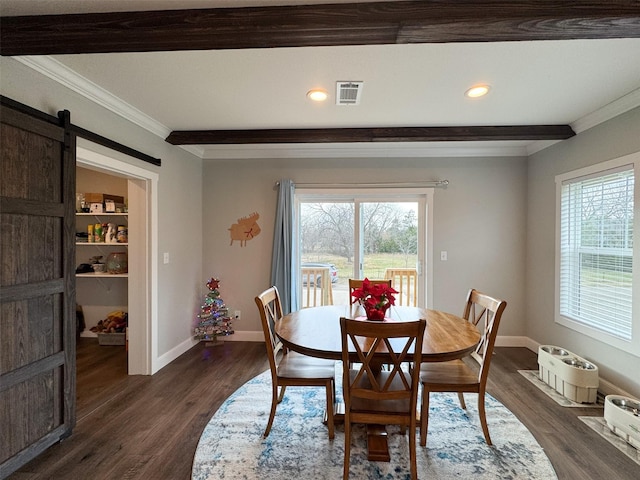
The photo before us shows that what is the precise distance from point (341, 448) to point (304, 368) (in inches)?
21.1

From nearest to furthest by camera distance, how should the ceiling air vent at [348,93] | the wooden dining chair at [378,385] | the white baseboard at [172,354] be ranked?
1. the wooden dining chair at [378,385]
2. the ceiling air vent at [348,93]
3. the white baseboard at [172,354]

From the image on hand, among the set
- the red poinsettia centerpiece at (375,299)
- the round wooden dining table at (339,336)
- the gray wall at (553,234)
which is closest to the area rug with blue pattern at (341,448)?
the round wooden dining table at (339,336)

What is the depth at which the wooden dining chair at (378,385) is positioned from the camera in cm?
156

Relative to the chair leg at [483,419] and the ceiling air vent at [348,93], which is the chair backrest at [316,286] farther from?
the chair leg at [483,419]

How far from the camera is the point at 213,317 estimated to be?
380 centimetres

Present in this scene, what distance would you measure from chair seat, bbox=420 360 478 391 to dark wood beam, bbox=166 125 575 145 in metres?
2.25

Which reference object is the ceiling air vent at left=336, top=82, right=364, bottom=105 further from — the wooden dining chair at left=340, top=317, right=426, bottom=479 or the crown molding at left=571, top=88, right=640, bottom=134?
the crown molding at left=571, top=88, right=640, bottom=134

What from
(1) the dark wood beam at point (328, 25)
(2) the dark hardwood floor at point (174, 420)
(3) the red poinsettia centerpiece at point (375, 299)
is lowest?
(2) the dark hardwood floor at point (174, 420)

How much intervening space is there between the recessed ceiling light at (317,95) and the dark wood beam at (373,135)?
767 millimetres

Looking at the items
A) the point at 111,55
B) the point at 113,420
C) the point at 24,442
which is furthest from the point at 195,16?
the point at 113,420

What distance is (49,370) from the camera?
1.97 meters

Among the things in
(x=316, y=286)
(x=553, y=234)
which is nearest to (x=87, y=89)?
(x=316, y=286)

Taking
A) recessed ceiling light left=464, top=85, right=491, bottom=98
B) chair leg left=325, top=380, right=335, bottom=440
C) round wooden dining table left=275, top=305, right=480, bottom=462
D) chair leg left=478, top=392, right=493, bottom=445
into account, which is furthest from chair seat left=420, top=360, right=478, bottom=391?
recessed ceiling light left=464, top=85, right=491, bottom=98

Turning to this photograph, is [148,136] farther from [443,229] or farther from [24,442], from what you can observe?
[443,229]
